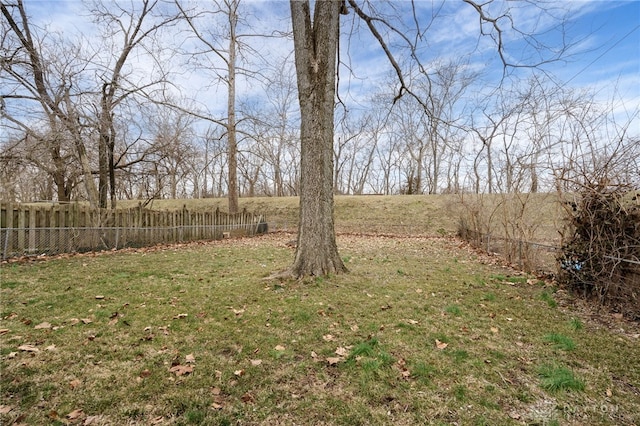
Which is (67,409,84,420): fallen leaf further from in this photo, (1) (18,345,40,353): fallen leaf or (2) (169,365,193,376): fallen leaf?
(1) (18,345,40,353): fallen leaf

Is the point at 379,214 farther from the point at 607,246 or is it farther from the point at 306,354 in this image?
the point at 306,354

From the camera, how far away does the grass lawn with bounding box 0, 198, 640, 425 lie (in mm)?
2328

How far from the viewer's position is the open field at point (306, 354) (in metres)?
2.33

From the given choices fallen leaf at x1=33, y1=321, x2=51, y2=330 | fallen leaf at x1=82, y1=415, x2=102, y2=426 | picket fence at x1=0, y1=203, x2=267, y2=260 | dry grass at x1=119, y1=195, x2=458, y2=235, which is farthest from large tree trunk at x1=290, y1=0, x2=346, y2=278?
dry grass at x1=119, y1=195, x2=458, y2=235

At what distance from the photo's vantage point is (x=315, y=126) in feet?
18.4

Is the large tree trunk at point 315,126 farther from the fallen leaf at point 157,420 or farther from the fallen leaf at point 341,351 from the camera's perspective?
the fallen leaf at point 157,420

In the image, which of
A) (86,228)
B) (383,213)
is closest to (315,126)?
(86,228)

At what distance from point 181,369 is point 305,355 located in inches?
43.8

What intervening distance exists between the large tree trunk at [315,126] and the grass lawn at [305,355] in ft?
1.94

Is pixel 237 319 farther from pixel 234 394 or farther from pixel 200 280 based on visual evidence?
pixel 200 280

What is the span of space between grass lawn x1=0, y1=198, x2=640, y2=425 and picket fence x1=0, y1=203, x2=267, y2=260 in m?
2.81

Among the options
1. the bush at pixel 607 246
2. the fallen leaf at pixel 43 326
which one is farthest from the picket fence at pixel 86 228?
the bush at pixel 607 246

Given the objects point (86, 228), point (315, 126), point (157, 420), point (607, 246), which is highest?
point (315, 126)

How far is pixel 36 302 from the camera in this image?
4359mm
